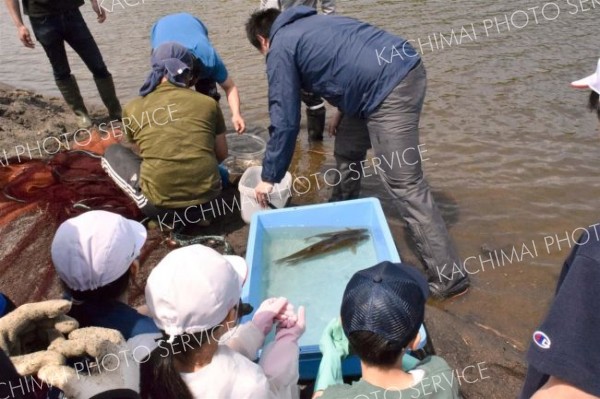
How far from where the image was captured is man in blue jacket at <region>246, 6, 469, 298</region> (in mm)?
3277

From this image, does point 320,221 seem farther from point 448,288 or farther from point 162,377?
point 162,377

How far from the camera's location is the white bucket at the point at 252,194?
3.96 meters

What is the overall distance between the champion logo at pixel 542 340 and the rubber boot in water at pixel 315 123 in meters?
4.55

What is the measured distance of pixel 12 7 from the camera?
5090 millimetres

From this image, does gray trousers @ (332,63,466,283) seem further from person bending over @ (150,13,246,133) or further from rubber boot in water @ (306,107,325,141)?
rubber boot in water @ (306,107,325,141)

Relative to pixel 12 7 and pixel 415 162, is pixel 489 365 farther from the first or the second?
pixel 12 7

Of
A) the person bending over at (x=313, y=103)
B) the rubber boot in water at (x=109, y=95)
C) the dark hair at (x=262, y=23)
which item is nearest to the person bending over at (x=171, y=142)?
the dark hair at (x=262, y=23)

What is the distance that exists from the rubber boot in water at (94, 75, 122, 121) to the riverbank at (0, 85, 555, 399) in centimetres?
219

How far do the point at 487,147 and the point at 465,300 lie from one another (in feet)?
7.77

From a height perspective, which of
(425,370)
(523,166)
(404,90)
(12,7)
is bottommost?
(523,166)

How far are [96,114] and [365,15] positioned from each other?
5281 millimetres

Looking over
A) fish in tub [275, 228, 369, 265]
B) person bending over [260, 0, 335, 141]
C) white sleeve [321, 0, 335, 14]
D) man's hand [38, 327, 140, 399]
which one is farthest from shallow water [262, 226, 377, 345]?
white sleeve [321, 0, 335, 14]

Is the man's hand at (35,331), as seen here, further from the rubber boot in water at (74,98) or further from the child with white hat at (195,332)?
the rubber boot in water at (74,98)

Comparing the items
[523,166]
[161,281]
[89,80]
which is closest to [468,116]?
[523,166]
